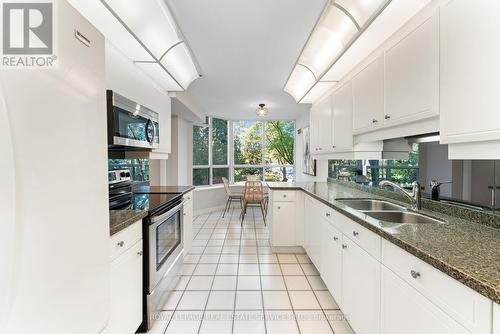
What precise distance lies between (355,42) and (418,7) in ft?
1.53

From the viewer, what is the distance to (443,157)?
5.81ft

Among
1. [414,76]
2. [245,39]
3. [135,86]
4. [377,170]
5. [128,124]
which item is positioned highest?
[245,39]

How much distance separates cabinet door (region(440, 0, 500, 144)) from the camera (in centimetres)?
103

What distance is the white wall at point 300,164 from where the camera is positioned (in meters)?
A: 4.49

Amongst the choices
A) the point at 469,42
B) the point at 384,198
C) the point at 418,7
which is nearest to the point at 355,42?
the point at 418,7

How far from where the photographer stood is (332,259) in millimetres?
2070

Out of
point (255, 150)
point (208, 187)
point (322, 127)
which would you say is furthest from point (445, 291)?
point (255, 150)

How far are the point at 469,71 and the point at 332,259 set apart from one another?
154 cm

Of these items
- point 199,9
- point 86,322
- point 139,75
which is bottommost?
point 86,322

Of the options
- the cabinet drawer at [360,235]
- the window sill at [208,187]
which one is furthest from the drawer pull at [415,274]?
the window sill at [208,187]

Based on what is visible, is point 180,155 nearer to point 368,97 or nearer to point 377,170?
point 377,170

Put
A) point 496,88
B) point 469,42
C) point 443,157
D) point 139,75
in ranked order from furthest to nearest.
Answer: point 139,75 → point 443,157 → point 469,42 → point 496,88

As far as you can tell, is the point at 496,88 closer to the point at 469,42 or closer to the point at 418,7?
the point at 469,42

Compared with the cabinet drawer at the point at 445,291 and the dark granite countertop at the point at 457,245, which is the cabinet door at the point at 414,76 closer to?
the dark granite countertop at the point at 457,245
